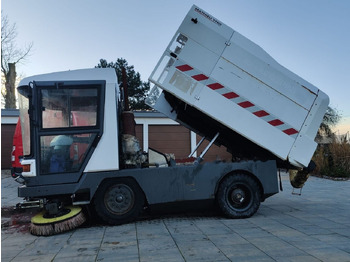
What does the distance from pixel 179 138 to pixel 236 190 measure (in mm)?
11476

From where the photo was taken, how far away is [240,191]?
5914mm

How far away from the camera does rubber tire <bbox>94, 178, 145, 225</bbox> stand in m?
5.29

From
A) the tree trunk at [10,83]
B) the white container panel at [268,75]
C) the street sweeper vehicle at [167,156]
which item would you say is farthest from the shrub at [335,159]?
the tree trunk at [10,83]

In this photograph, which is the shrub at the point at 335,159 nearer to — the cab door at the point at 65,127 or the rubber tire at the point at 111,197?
the rubber tire at the point at 111,197

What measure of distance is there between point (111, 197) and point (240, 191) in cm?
246

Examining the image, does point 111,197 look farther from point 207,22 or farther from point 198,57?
point 207,22

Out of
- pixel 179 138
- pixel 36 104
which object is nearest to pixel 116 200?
pixel 36 104

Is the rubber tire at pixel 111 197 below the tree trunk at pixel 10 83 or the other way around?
below

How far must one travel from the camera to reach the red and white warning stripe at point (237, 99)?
5.50 meters

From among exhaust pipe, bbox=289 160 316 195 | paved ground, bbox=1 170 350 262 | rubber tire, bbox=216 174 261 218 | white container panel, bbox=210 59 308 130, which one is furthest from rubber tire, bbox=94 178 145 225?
exhaust pipe, bbox=289 160 316 195

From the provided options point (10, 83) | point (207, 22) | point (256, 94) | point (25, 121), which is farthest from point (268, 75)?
point (10, 83)

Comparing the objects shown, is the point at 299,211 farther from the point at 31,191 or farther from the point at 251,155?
the point at 31,191

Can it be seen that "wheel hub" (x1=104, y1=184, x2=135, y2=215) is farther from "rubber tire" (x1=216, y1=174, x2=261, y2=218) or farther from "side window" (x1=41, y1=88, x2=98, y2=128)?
"rubber tire" (x1=216, y1=174, x2=261, y2=218)

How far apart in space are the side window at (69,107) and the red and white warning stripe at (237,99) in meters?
1.67
